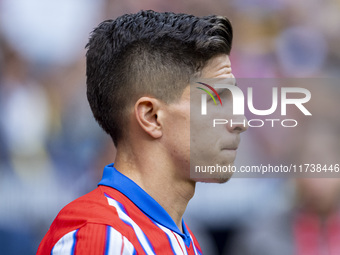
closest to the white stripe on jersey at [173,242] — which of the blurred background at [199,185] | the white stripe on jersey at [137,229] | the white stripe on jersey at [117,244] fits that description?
the white stripe on jersey at [137,229]

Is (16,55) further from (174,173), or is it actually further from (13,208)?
(174,173)

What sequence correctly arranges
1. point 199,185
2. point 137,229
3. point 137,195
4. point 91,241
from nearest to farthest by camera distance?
point 91,241 < point 137,229 < point 137,195 < point 199,185

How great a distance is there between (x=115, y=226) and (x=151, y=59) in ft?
1.81

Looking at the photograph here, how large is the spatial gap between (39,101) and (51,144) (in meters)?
0.32

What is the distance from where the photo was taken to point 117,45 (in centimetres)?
176

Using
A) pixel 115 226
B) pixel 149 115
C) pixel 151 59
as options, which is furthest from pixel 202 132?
pixel 115 226

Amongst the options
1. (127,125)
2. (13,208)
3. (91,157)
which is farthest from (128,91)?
(13,208)

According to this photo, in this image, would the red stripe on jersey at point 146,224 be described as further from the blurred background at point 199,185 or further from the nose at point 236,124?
the blurred background at point 199,185

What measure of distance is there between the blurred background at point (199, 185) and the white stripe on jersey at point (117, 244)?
2.42 metres

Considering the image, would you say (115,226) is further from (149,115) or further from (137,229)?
(149,115)

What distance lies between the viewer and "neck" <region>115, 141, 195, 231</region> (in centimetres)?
172

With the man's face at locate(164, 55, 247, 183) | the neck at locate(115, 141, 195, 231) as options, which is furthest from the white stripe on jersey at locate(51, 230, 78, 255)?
the man's face at locate(164, 55, 247, 183)

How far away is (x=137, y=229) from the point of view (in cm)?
158

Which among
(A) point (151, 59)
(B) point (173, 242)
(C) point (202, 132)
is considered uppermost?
(A) point (151, 59)
